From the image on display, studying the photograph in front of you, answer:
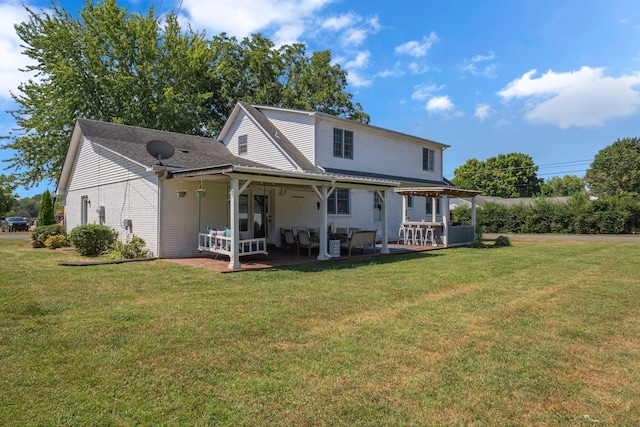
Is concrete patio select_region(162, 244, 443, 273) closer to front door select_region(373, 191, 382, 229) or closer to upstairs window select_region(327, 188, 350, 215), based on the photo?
upstairs window select_region(327, 188, 350, 215)

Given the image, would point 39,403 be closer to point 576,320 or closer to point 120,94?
point 576,320

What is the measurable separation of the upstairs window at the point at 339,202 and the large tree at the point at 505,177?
44.3 metres

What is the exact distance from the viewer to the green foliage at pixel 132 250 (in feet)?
38.5

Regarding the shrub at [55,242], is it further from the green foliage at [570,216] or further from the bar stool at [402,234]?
the green foliage at [570,216]

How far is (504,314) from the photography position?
17.8ft

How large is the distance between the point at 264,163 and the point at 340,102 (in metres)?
18.0

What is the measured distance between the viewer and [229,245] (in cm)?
1032

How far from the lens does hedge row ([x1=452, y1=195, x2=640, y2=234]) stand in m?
23.6

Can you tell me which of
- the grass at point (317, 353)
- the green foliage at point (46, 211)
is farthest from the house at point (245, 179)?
the grass at point (317, 353)

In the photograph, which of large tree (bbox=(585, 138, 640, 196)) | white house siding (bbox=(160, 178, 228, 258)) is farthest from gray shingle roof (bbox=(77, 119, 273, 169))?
large tree (bbox=(585, 138, 640, 196))

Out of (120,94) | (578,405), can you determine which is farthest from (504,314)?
(120,94)

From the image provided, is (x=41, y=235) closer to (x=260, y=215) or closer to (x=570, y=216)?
(x=260, y=215)

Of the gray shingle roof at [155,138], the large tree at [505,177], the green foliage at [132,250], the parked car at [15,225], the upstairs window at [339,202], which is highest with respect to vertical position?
the large tree at [505,177]

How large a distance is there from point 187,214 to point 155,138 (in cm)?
621
